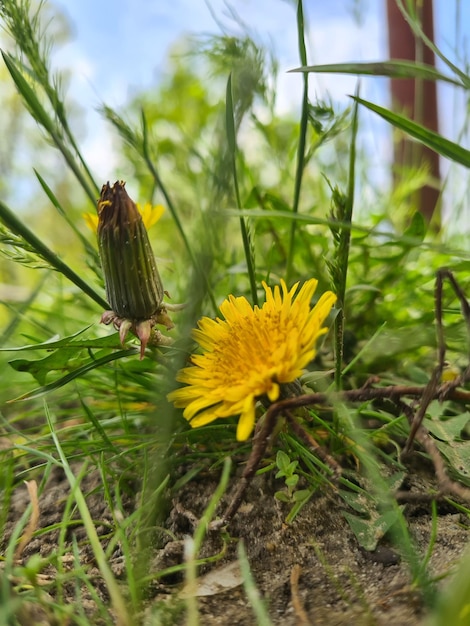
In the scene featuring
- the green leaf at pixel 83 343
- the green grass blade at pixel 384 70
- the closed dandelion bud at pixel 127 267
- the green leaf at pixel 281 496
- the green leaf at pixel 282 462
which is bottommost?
the green leaf at pixel 281 496

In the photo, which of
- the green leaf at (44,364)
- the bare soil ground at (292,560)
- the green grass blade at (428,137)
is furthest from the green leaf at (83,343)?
the green grass blade at (428,137)

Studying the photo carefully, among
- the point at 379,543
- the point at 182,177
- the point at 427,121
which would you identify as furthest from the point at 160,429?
the point at 427,121

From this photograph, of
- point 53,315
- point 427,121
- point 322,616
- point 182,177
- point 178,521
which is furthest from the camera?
point 427,121

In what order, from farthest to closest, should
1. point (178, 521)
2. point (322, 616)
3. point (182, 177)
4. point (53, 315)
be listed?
1. point (182, 177)
2. point (53, 315)
3. point (178, 521)
4. point (322, 616)

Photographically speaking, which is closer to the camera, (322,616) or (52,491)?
(322,616)

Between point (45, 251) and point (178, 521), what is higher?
point (45, 251)

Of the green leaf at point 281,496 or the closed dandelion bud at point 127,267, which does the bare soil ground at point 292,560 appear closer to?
the green leaf at point 281,496

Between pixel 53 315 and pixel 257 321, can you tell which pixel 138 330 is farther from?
pixel 53 315
